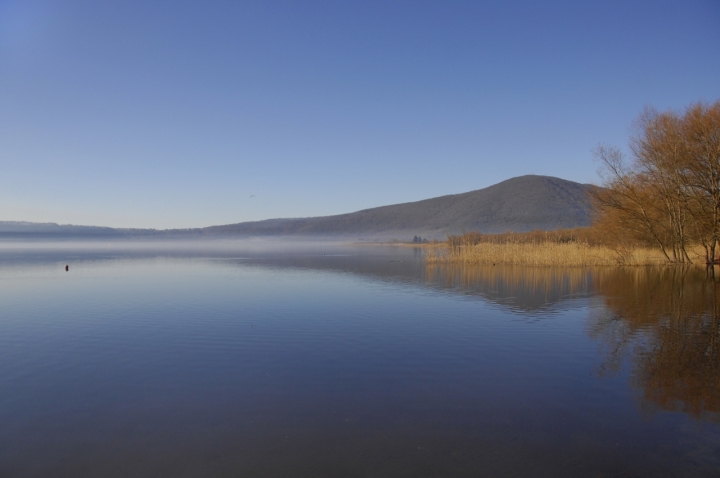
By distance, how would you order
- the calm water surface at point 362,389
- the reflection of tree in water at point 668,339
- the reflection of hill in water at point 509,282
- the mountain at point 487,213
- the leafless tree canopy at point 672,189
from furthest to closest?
the mountain at point 487,213, the leafless tree canopy at point 672,189, the reflection of hill in water at point 509,282, the reflection of tree in water at point 668,339, the calm water surface at point 362,389

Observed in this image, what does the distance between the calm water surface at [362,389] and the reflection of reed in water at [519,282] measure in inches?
43.4

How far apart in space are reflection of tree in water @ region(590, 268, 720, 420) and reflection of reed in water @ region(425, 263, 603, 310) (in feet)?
4.51

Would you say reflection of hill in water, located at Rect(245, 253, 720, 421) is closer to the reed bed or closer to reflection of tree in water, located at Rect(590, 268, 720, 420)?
reflection of tree in water, located at Rect(590, 268, 720, 420)

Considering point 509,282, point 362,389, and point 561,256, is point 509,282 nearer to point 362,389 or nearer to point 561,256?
point 561,256

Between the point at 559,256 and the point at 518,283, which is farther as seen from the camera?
the point at 559,256

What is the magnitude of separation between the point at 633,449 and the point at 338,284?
1522cm

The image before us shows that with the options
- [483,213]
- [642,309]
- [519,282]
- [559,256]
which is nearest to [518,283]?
[519,282]

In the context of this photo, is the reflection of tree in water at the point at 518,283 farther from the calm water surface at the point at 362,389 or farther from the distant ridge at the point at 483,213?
the distant ridge at the point at 483,213

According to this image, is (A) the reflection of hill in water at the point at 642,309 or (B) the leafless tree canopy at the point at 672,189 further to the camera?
(B) the leafless tree canopy at the point at 672,189

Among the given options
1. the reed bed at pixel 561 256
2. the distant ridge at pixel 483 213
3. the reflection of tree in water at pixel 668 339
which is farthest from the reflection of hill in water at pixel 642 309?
the distant ridge at pixel 483 213

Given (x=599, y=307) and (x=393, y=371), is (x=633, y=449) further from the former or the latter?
(x=599, y=307)

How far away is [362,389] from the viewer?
6688 mm

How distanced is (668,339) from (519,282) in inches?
411

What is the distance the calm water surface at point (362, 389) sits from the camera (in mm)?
4730
